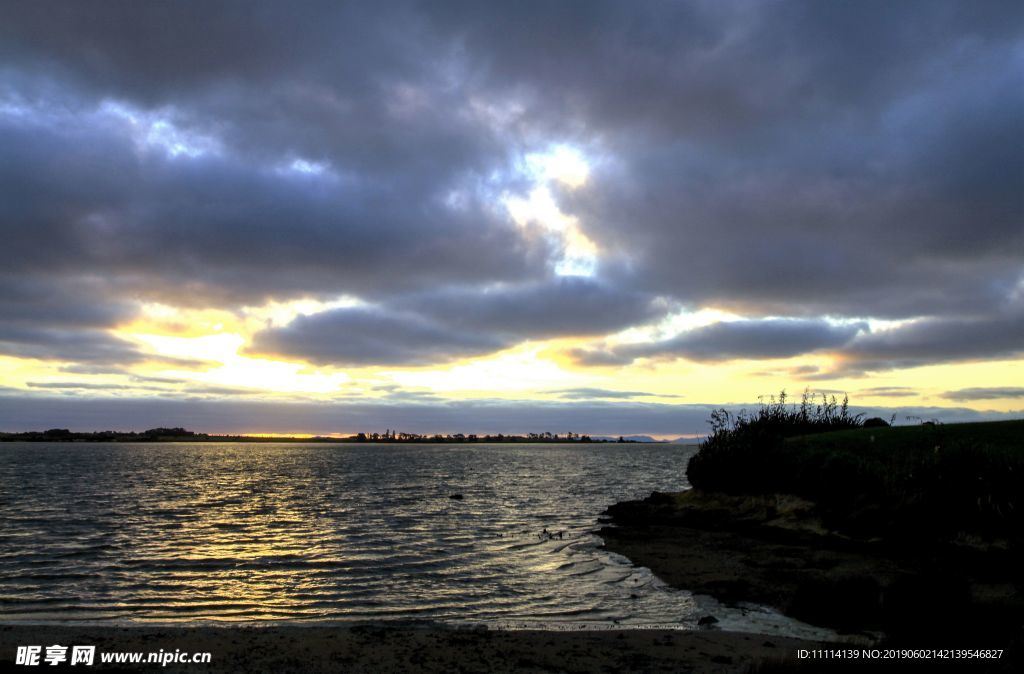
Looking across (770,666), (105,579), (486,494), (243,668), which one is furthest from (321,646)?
(486,494)

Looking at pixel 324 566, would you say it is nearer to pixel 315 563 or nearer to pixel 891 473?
pixel 315 563

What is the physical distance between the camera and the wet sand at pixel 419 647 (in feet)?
33.9

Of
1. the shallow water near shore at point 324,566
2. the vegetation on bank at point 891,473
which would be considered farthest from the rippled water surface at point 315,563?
the vegetation on bank at point 891,473

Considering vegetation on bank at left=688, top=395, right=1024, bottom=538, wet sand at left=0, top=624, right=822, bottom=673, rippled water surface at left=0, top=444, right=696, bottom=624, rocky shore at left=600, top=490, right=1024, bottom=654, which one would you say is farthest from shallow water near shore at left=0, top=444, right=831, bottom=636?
vegetation on bank at left=688, top=395, right=1024, bottom=538

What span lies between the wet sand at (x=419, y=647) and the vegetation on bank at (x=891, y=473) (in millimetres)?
9586

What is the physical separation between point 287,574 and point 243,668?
902 centimetres

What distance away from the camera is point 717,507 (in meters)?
29.1

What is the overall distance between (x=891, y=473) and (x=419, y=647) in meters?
16.7

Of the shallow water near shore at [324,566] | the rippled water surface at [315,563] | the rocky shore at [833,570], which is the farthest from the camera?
the rippled water surface at [315,563]

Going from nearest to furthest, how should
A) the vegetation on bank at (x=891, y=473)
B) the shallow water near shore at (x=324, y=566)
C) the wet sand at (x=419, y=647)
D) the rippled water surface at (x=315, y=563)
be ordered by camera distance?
the wet sand at (x=419, y=647) → the shallow water near shore at (x=324, y=566) → the rippled water surface at (x=315, y=563) → the vegetation on bank at (x=891, y=473)

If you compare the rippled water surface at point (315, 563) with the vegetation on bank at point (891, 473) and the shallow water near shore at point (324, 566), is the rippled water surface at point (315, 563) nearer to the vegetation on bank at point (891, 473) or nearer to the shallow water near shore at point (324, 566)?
the shallow water near shore at point (324, 566)

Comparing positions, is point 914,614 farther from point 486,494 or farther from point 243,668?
point 486,494

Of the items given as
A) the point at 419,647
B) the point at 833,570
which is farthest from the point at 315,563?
the point at 833,570

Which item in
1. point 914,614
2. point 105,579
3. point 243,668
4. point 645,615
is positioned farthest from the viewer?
point 105,579
